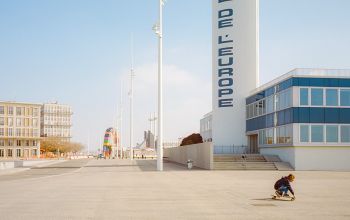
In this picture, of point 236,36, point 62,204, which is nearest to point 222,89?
point 236,36

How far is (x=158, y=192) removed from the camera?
805 inches

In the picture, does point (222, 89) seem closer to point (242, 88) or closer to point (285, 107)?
point (242, 88)

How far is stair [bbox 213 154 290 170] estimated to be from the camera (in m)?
43.3

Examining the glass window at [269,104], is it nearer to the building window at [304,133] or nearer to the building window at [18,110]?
the building window at [304,133]

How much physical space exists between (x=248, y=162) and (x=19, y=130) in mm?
105302

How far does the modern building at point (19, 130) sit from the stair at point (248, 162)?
100018 mm

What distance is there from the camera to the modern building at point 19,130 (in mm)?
135250

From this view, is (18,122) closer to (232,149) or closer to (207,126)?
(207,126)

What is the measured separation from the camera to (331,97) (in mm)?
44031

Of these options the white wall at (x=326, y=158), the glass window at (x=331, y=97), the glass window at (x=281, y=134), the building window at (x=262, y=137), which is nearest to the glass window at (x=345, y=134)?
the white wall at (x=326, y=158)

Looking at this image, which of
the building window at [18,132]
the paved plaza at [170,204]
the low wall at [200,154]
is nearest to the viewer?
the paved plaza at [170,204]

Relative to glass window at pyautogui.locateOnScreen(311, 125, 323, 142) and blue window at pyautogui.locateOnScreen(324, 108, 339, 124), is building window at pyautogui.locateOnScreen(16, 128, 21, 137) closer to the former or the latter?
glass window at pyautogui.locateOnScreen(311, 125, 323, 142)

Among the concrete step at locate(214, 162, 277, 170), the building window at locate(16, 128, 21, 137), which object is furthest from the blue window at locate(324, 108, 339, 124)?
the building window at locate(16, 128, 21, 137)

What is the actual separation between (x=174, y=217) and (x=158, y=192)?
7.57 m
